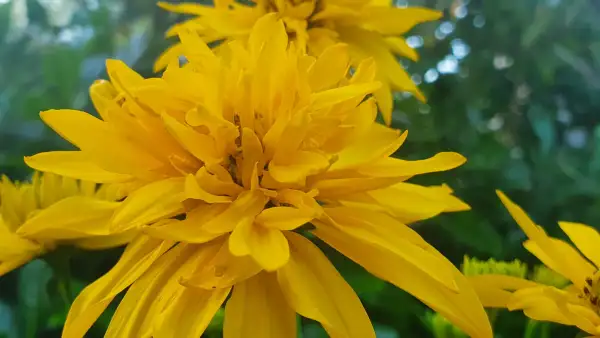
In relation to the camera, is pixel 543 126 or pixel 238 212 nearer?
pixel 238 212

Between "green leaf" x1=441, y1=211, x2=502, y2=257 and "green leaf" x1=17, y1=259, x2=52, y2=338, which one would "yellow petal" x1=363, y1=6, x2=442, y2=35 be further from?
"green leaf" x1=17, y1=259, x2=52, y2=338

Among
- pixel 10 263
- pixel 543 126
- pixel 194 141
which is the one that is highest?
pixel 194 141

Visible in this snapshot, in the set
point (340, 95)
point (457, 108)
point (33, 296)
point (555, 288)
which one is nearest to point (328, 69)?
point (340, 95)

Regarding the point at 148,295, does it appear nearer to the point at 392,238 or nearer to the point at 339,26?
the point at 392,238

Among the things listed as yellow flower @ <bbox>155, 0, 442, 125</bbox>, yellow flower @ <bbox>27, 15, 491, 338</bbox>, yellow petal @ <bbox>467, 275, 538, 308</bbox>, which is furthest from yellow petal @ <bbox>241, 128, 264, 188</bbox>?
yellow flower @ <bbox>155, 0, 442, 125</bbox>

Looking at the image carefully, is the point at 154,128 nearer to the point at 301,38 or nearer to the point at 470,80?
the point at 301,38

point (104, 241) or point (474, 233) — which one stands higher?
point (104, 241)

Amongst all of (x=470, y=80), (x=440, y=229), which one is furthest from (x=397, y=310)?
(x=470, y=80)
